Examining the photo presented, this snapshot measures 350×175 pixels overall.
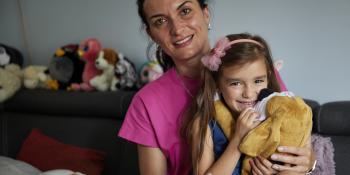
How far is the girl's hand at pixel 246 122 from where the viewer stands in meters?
0.97

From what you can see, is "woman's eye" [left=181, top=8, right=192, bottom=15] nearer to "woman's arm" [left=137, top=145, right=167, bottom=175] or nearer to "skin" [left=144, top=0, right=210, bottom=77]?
"skin" [left=144, top=0, right=210, bottom=77]

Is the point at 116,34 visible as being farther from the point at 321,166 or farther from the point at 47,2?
the point at 321,166

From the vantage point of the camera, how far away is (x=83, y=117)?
213cm

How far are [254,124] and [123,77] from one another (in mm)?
1165

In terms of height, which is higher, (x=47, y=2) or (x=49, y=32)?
(x=47, y=2)

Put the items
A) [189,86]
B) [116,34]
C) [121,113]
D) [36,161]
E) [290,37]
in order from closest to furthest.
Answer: [189,86] < [290,37] < [121,113] < [36,161] < [116,34]

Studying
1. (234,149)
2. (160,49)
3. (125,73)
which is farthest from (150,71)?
(234,149)

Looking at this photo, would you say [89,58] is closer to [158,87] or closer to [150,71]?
[150,71]

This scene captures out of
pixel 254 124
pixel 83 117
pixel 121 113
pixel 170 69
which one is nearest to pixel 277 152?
pixel 254 124

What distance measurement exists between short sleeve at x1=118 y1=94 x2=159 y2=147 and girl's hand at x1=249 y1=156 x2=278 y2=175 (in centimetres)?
37

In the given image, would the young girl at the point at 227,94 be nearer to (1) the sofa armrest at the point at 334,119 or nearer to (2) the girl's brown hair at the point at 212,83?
(2) the girl's brown hair at the point at 212,83

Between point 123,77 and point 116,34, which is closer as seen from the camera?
point 123,77

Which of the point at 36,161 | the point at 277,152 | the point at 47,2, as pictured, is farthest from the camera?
the point at 47,2

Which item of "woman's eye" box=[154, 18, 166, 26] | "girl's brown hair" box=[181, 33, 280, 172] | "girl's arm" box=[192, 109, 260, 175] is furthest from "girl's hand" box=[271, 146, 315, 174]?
"woman's eye" box=[154, 18, 166, 26]
